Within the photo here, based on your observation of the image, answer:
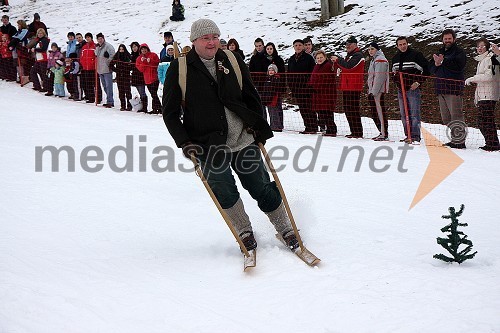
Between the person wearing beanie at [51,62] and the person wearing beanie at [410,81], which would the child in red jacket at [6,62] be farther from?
the person wearing beanie at [410,81]

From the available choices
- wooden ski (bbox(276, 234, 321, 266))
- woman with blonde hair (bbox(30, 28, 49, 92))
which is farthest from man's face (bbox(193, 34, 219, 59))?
woman with blonde hair (bbox(30, 28, 49, 92))

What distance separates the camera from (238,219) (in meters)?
4.32

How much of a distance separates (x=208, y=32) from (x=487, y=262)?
110 inches

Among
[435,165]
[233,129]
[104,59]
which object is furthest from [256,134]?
[104,59]

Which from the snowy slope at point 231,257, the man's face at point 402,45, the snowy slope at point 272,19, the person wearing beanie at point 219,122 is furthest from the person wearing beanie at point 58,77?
the person wearing beanie at point 219,122

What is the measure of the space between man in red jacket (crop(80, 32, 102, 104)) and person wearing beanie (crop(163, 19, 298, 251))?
30.8ft

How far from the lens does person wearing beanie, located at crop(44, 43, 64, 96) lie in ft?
43.8

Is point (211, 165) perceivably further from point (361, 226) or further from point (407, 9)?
point (407, 9)

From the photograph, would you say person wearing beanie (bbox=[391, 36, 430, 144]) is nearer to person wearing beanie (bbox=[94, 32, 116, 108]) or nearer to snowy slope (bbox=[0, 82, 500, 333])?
snowy slope (bbox=[0, 82, 500, 333])

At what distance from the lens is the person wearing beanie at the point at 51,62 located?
1335 cm

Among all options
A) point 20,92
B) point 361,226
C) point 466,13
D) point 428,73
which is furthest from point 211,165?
point 466,13

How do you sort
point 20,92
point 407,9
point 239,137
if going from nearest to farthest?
point 239,137, point 20,92, point 407,9

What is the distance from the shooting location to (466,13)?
15391mm

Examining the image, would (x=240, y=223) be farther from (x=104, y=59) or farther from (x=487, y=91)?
(x=104, y=59)
